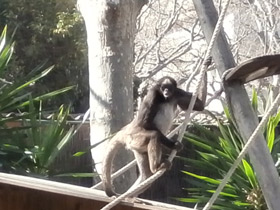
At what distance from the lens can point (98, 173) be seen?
17.8 feet

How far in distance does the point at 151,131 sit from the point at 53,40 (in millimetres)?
7431

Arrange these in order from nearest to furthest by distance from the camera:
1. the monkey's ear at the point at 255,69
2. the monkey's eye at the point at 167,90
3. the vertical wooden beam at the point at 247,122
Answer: the monkey's ear at the point at 255,69 < the vertical wooden beam at the point at 247,122 < the monkey's eye at the point at 167,90

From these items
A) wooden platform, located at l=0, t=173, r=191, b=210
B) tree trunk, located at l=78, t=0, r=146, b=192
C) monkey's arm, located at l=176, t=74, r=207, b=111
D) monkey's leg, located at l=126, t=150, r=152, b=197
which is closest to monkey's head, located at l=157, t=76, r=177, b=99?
monkey's arm, located at l=176, t=74, r=207, b=111

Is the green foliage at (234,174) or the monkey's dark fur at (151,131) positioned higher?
the monkey's dark fur at (151,131)

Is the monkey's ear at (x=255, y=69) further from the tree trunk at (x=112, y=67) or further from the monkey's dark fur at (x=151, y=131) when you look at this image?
the tree trunk at (x=112, y=67)

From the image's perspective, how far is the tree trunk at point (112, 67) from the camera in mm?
5359

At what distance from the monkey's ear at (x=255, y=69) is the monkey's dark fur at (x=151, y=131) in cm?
72

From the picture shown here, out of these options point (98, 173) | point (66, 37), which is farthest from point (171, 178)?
point (98, 173)

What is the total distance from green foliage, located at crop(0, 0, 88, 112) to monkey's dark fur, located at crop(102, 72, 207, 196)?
6.87 meters

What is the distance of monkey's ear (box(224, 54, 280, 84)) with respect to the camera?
11.1ft

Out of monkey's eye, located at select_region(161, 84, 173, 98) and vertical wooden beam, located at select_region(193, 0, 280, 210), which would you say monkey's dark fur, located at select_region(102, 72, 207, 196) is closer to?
monkey's eye, located at select_region(161, 84, 173, 98)

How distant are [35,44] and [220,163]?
6.24 metres

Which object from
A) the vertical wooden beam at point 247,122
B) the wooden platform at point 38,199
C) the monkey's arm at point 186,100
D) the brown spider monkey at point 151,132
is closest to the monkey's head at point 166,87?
the brown spider monkey at point 151,132

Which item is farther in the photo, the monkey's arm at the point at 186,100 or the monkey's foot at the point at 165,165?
the monkey's arm at the point at 186,100
